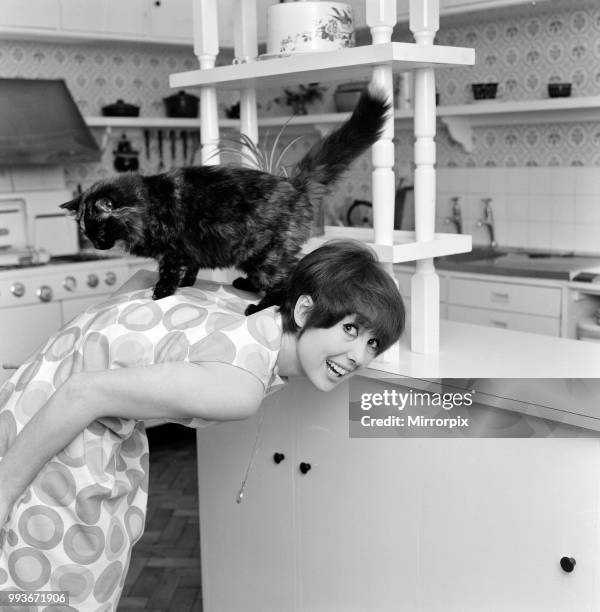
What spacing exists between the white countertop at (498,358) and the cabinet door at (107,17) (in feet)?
9.80

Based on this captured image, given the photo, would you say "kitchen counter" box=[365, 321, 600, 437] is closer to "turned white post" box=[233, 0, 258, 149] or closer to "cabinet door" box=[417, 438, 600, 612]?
"cabinet door" box=[417, 438, 600, 612]

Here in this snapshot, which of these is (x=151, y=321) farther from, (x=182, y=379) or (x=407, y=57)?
(x=407, y=57)

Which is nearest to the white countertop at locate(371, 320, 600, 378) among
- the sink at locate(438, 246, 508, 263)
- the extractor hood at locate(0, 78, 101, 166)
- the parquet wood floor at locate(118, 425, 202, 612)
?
the parquet wood floor at locate(118, 425, 202, 612)

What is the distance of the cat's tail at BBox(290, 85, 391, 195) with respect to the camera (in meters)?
1.96

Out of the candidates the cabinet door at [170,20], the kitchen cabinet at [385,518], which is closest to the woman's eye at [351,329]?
the kitchen cabinet at [385,518]

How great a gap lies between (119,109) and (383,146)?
128 inches

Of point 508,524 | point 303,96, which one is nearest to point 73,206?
point 508,524

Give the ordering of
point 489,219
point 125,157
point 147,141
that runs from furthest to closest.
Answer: point 147,141 < point 125,157 < point 489,219

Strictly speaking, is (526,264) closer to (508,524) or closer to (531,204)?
(531,204)

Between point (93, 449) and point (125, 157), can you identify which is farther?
point (125, 157)

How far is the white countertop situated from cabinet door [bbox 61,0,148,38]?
2.99m

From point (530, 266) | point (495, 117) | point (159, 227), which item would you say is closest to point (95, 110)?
point (495, 117)

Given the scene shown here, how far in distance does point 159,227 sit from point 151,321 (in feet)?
0.98

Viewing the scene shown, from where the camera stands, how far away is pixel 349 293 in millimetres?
1642
